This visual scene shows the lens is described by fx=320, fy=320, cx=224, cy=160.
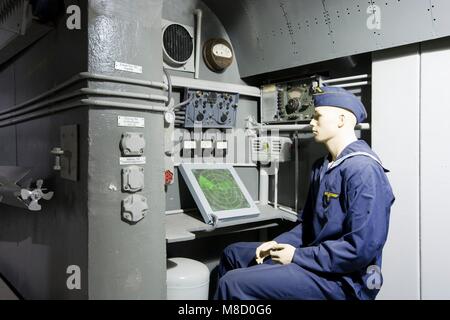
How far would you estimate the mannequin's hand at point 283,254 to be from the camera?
1526mm

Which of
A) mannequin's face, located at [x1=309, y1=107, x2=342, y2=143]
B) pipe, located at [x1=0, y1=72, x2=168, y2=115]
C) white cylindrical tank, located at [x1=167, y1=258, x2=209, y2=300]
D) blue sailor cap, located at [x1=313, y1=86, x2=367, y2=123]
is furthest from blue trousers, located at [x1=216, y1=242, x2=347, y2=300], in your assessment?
pipe, located at [x1=0, y1=72, x2=168, y2=115]

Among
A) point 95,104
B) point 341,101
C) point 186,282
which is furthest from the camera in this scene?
point 186,282

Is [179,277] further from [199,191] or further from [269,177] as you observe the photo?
[269,177]

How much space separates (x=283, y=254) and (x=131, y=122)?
3.05ft

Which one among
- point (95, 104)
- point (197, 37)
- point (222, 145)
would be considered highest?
point (197, 37)

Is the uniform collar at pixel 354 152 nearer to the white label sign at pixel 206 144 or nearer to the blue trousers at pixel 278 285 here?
the blue trousers at pixel 278 285

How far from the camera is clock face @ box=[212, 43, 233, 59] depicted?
246 centimetres

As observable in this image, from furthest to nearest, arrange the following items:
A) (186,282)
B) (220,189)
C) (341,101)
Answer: (220,189) → (186,282) → (341,101)

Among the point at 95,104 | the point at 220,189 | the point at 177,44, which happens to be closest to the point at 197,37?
the point at 177,44

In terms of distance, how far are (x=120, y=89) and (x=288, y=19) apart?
1.43 meters

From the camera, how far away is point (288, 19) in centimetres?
222

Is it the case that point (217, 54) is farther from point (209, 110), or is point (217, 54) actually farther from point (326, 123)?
point (326, 123)

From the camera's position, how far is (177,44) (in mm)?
2277

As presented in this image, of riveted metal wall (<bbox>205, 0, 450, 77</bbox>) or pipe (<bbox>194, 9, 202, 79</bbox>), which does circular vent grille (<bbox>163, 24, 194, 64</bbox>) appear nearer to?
pipe (<bbox>194, 9, 202, 79</bbox>)
